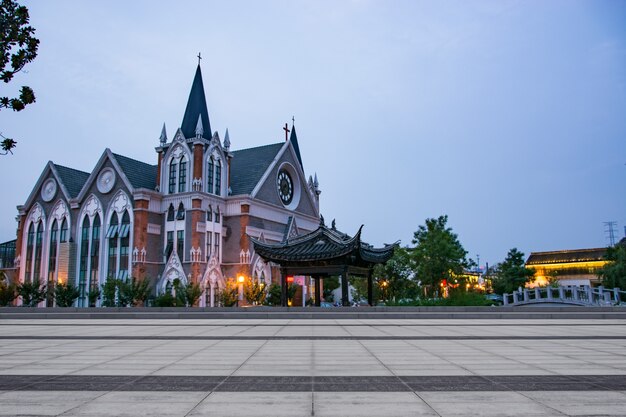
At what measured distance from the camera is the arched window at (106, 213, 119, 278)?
164ft

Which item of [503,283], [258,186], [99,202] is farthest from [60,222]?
[503,283]

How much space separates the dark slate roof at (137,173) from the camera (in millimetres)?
52844

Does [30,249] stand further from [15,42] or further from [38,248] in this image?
[15,42]

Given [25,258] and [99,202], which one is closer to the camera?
[99,202]

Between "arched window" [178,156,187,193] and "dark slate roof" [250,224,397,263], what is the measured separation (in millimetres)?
19831

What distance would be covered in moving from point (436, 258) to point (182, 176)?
26.5 m

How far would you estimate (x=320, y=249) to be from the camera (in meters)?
30.9

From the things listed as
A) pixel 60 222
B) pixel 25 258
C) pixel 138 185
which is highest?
pixel 138 185

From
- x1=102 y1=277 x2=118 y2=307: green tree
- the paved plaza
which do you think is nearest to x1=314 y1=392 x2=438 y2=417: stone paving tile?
the paved plaza

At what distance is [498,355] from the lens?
9258mm

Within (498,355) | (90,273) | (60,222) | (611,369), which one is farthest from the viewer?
(60,222)

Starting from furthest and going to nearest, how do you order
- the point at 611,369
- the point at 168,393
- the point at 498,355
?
the point at 498,355
the point at 611,369
the point at 168,393

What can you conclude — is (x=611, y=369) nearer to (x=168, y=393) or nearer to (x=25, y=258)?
(x=168, y=393)

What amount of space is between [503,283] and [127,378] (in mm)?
77515
